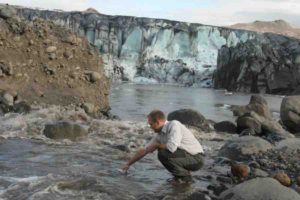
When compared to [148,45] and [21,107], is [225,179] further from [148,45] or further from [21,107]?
[148,45]

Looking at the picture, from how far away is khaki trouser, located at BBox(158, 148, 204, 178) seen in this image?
711 cm

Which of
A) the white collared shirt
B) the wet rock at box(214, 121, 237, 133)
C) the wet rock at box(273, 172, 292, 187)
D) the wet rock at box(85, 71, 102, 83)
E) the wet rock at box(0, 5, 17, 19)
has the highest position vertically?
the wet rock at box(0, 5, 17, 19)

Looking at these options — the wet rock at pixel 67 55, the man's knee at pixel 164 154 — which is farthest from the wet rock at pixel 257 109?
the man's knee at pixel 164 154

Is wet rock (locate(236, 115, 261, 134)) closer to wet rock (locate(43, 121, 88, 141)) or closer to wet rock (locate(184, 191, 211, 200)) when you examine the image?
wet rock (locate(43, 121, 88, 141))

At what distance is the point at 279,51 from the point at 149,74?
16.4m

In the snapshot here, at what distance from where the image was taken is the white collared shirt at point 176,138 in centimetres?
695

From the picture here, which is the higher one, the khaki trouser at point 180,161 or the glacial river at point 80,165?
the khaki trouser at point 180,161

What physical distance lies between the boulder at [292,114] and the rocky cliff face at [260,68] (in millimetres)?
32937

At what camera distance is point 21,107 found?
1306 cm

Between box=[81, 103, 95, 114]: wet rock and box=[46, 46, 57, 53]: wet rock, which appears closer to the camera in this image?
box=[81, 103, 95, 114]: wet rock

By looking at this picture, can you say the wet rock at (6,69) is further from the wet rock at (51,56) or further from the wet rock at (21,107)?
the wet rock at (51,56)

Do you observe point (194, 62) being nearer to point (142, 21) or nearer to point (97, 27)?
point (142, 21)

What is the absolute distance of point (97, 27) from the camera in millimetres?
62156

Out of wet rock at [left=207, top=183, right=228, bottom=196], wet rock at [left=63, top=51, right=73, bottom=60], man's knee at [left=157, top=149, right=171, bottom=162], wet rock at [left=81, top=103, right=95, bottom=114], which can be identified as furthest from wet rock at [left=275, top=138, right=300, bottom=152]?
wet rock at [left=63, top=51, right=73, bottom=60]
